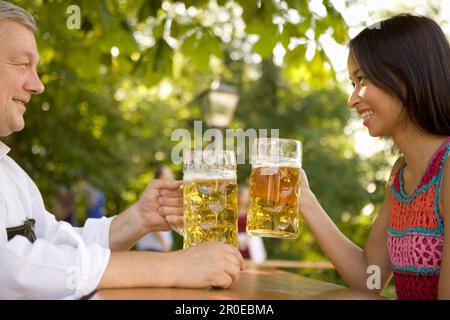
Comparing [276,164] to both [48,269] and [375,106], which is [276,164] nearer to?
[375,106]

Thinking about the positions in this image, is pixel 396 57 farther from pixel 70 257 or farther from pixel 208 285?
pixel 70 257

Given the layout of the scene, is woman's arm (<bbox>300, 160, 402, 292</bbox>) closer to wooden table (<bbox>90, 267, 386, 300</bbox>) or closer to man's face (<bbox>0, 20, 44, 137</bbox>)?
wooden table (<bbox>90, 267, 386, 300</bbox>)

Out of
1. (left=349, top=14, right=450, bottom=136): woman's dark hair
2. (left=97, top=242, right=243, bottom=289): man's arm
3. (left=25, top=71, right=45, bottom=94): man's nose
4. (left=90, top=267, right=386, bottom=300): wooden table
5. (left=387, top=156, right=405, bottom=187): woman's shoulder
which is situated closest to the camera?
(left=90, top=267, right=386, bottom=300): wooden table

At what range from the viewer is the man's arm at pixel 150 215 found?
6.84 ft

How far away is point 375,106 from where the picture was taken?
1.98 metres

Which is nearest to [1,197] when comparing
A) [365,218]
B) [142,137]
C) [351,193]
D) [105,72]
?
[105,72]

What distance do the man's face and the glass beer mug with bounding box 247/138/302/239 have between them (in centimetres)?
79

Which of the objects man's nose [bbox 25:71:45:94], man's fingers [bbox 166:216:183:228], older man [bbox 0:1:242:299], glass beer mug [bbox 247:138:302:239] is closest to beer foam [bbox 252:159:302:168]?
glass beer mug [bbox 247:138:302:239]

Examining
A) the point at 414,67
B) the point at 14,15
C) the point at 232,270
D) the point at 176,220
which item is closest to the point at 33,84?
the point at 14,15

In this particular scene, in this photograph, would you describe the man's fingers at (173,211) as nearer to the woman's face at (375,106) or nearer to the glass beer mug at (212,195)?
the glass beer mug at (212,195)

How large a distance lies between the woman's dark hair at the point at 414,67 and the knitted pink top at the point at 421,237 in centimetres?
11

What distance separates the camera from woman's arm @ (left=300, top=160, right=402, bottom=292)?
2219 mm

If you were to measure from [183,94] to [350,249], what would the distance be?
14.3 metres

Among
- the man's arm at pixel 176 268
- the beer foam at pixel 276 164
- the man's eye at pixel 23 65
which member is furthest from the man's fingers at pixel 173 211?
the man's eye at pixel 23 65
